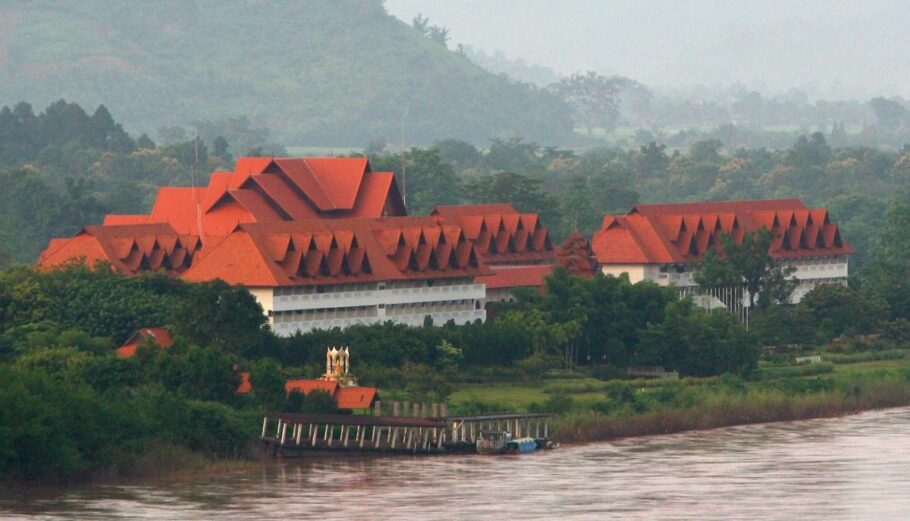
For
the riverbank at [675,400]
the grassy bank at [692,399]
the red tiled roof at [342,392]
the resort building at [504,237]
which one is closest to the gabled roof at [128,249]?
the resort building at [504,237]

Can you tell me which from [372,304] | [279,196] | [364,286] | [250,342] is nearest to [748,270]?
[279,196]

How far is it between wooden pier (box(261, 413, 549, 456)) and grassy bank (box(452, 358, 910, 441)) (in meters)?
1.44

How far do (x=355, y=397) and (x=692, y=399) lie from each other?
10.4m

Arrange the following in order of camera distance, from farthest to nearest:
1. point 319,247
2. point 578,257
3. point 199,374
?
point 578,257
point 319,247
point 199,374

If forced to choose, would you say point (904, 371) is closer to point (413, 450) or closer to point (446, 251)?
point (446, 251)

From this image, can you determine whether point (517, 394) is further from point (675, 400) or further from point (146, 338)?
point (146, 338)

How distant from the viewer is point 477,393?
7506 centimetres

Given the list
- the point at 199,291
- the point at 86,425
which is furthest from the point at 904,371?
the point at 86,425

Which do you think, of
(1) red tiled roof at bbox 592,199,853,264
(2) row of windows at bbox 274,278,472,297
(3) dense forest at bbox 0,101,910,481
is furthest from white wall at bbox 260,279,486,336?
(1) red tiled roof at bbox 592,199,853,264

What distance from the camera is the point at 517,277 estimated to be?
291ft

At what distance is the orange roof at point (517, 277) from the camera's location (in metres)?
86.9

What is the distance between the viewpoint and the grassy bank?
7325 centimetres

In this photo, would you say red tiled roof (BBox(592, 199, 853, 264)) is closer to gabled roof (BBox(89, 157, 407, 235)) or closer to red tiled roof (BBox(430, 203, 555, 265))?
red tiled roof (BBox(430, 203, 555, 265))

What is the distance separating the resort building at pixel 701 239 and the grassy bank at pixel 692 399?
10744mm
